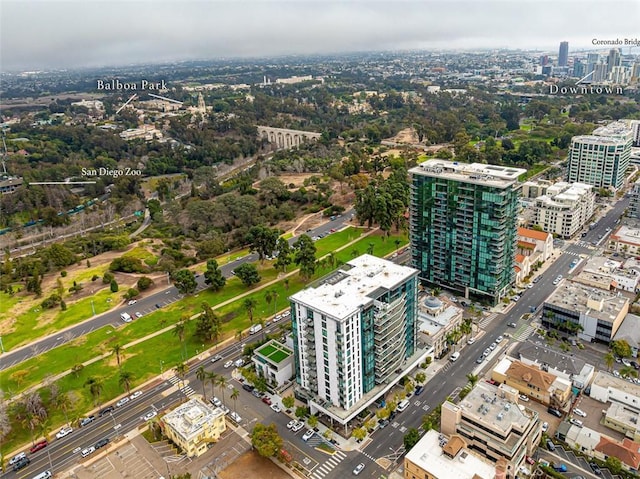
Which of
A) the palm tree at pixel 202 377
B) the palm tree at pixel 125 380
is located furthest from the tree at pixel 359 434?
the palm tree at pixel 125 380

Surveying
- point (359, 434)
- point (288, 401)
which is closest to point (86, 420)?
point (288, 401)

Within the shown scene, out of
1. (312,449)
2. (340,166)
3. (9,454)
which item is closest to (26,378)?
(9,454)

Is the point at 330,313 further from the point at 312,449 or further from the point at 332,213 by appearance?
the point at 332,213

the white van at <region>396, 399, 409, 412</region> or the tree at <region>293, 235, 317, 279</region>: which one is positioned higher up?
the tree at <region>293, 235, 317, 279</region>

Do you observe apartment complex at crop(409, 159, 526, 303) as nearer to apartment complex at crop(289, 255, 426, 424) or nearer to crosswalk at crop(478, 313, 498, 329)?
crosswalk at crop(478, 313, 498, 329)

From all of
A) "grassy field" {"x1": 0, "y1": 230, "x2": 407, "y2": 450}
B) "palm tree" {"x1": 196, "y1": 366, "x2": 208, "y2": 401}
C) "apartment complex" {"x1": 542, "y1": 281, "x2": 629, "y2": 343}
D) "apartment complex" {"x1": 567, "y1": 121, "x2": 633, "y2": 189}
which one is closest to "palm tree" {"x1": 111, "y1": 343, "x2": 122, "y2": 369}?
"grassy field" {"x1": 0, "y1": 230, "x2": 407, "y2": 450}

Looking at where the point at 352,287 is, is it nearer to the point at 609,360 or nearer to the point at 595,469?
the point at 595,469

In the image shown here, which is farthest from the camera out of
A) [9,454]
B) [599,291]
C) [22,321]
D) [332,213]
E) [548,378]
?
[332,213]
